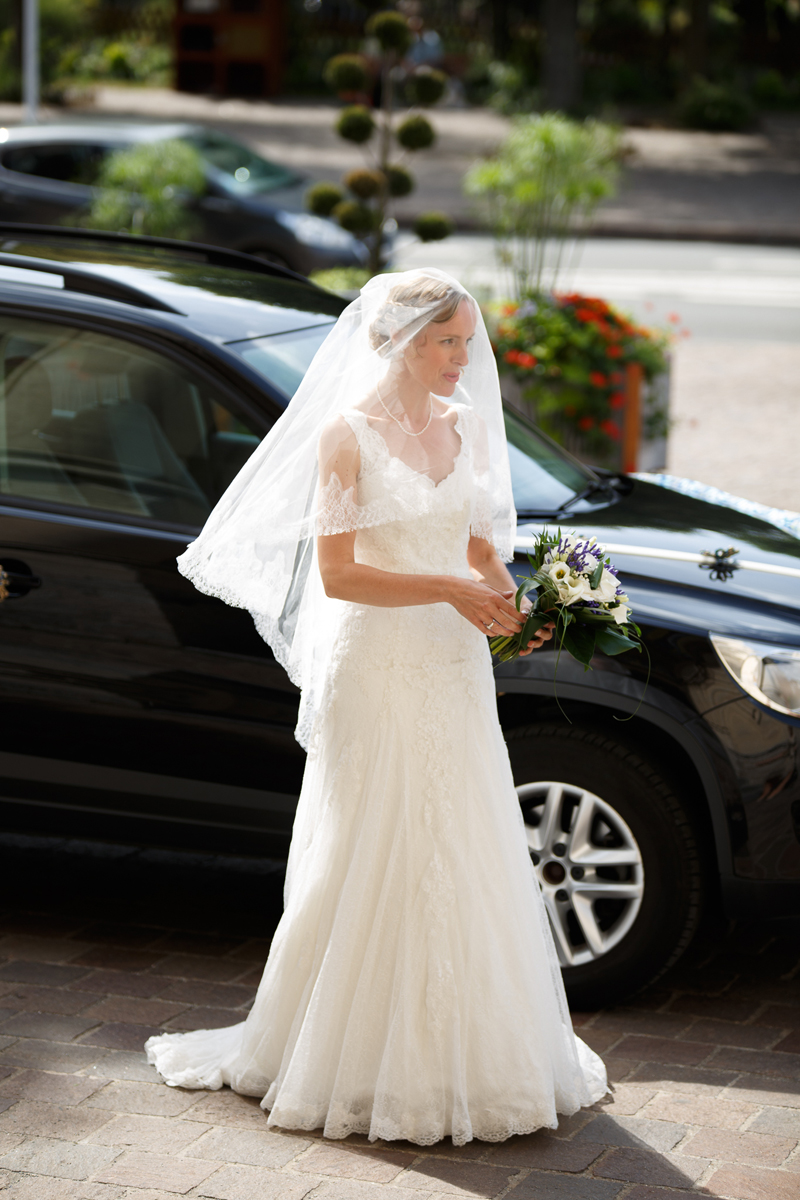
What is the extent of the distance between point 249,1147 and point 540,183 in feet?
26.2

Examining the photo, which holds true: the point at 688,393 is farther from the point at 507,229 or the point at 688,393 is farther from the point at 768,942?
the point at 768,942

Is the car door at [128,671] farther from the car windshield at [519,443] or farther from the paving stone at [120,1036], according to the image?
the paving stone at [120,1036]

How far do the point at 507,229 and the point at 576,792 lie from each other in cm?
707

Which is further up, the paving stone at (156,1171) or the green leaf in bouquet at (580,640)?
the green leaf in bouquet at (580,640)

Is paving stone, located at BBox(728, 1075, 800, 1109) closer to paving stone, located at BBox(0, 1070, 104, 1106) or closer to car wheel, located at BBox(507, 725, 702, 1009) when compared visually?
car wheel, located at BBox(507, 725, 702, 1009)

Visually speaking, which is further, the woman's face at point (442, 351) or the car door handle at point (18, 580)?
the car door handle at point (18, 580)

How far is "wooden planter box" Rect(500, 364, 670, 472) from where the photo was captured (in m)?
8.58

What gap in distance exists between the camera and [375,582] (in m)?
3.06

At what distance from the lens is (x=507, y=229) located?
1015cm

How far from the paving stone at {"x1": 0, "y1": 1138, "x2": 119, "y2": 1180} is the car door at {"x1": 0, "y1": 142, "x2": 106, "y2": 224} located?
1269 centimetres

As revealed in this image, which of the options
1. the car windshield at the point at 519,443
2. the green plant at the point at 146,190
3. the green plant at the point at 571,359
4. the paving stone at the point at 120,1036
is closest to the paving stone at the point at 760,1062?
the paving stone at the point at 120,1036

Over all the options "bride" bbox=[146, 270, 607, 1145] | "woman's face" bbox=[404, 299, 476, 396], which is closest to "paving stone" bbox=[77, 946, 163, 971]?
"bride" bbox=[146, 270, 607, 1145]

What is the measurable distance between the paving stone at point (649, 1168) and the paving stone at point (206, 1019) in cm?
109

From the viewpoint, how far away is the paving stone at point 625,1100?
3371 mm
